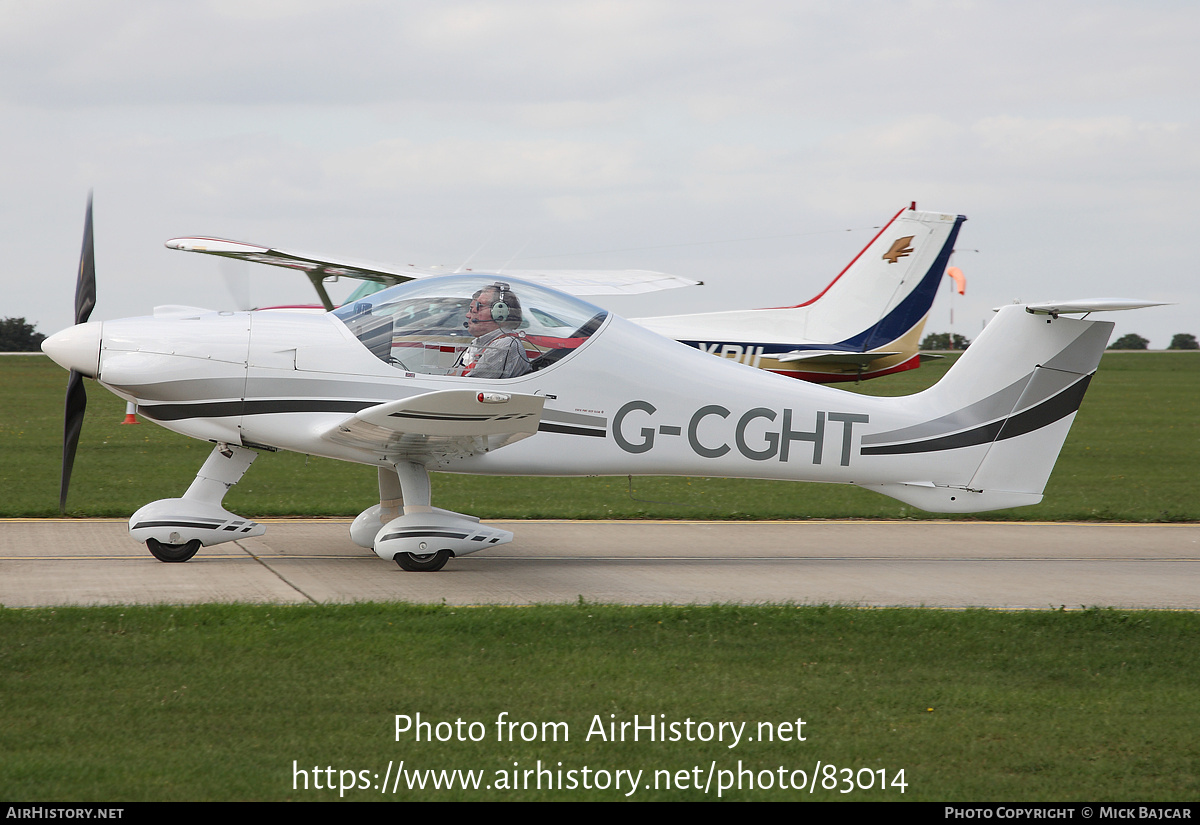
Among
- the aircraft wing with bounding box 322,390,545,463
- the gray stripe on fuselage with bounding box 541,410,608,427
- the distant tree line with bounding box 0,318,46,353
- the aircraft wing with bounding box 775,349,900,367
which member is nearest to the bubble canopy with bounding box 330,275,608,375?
the gray stripe on fuselage with bounding box 541,410,608,427

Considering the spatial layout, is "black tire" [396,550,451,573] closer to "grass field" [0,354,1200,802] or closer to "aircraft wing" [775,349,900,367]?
"grass field" [0,354,1200,802]

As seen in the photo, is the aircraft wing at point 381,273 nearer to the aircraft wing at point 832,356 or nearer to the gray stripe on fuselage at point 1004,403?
the aircraft wing at point 832,356

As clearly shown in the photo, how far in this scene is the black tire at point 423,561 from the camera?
858cm

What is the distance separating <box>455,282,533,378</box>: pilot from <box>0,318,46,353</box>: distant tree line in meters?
47.5

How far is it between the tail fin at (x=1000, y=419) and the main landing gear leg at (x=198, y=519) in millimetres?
5592

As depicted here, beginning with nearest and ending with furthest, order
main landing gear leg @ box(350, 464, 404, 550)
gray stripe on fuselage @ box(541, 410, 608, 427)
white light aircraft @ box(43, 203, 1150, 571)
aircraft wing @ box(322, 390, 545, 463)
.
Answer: aircraft wing @ box(322, 390, 545, 463) < white light aircraft @ box(43, 203, 1150, 571) < gray stripe on fuselage @ box(541, 410, 608, 427) < main landing gear leg @ box(350, 464, 404, 550)

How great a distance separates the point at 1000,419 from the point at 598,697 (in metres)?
5.76

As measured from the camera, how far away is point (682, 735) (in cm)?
505

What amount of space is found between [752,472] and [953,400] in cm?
211

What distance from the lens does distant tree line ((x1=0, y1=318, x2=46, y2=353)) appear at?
50125 mm

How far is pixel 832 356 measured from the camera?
17.3m

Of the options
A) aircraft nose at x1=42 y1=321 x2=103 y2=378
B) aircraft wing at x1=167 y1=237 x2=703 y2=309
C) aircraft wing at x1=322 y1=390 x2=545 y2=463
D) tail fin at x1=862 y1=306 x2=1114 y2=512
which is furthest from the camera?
aircraft wing at x1=167 y1=237 x2=703 y2=309
